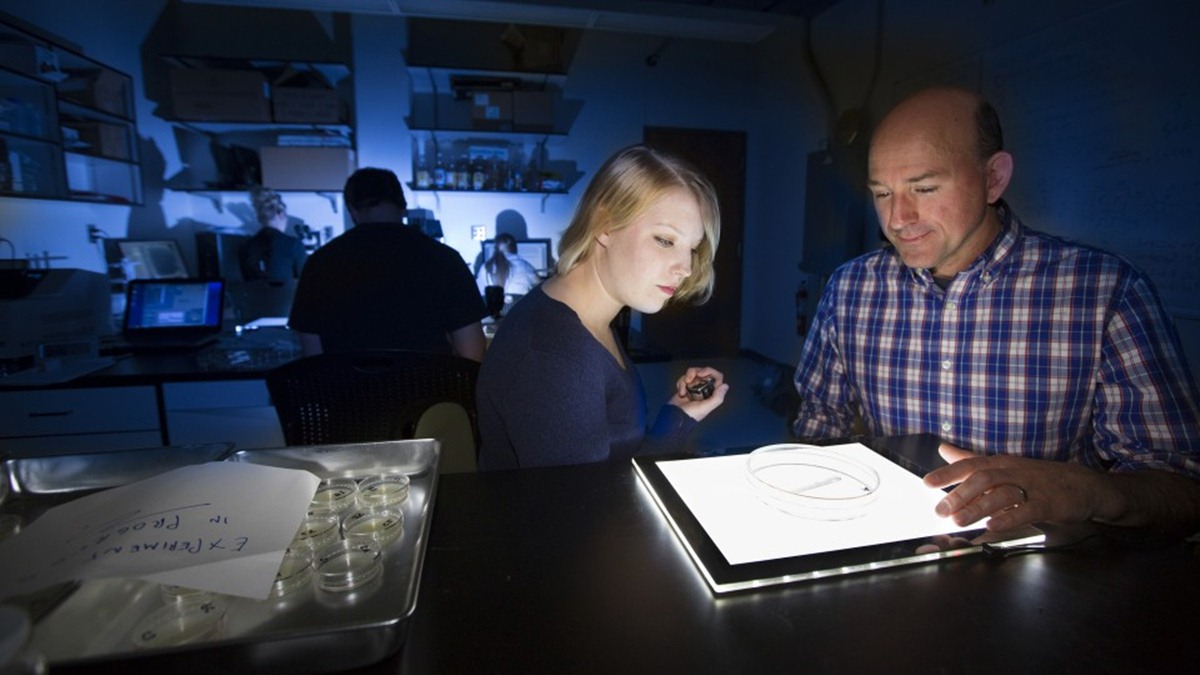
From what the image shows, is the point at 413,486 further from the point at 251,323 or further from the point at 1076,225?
the point at 251,323

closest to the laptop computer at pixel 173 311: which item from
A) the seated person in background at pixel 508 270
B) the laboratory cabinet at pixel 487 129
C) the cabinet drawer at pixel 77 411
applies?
the cabinet drawer at pixel 77 411

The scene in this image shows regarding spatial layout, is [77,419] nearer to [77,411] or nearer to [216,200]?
[77,411]

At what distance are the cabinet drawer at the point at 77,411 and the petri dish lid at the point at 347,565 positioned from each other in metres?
2.20

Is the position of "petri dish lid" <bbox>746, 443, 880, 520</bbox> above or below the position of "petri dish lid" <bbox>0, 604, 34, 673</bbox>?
below

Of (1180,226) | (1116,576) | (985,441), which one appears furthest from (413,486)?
(1180,226)

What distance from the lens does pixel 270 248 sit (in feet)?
11.7

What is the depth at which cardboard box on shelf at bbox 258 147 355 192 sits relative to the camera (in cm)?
362

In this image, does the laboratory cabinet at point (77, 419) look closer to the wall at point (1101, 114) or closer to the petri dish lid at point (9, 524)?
the petri dish lid at point (9, 524)

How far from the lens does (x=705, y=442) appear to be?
3.37 meters

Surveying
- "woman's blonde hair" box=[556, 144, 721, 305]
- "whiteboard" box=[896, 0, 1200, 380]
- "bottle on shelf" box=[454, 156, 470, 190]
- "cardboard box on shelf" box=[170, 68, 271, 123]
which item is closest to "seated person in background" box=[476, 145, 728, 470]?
"woman's blonde hair" box=[556, 144, 721, 305]

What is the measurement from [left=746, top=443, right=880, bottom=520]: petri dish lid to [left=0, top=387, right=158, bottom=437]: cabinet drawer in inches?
92.8

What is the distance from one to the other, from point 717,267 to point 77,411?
4.44 m

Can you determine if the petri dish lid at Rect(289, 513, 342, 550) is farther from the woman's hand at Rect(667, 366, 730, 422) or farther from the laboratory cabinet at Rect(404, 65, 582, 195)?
the laboratory cabinet at Rect(404, 65, 582, 195)

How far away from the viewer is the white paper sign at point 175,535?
0.37m
